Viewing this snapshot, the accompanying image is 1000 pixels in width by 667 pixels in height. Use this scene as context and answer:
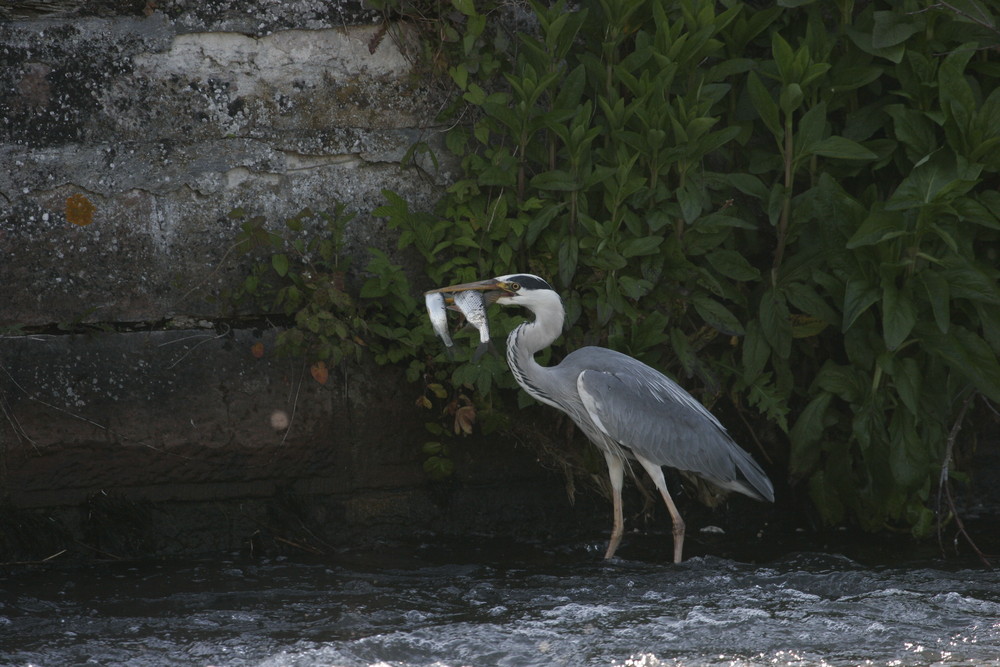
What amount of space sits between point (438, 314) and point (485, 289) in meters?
0.27

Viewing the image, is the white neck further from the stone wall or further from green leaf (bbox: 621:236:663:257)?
the stone wall

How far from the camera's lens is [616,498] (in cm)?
436

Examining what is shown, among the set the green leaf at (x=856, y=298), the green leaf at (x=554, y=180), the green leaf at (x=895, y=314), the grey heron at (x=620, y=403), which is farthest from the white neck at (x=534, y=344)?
the green leaf at (x=895, y=314)

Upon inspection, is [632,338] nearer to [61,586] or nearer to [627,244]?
[627,244]

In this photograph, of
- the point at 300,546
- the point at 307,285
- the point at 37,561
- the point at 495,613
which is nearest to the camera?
the point at 495,613

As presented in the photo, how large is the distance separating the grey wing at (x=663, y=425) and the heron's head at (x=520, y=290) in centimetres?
32

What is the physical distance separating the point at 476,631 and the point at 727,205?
78.0 inches

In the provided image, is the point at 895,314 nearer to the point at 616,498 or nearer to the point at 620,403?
the point at 620,403

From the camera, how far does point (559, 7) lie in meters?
4.02

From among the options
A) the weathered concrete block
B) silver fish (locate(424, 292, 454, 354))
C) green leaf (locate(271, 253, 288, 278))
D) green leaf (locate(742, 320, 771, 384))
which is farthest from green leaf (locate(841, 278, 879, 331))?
green leaf (locate(271, 253, 288, 278))

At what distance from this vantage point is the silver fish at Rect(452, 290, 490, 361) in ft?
12.9

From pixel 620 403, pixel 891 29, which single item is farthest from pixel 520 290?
pixel 891 29

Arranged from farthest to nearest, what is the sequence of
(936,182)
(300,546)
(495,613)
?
(300,546) < (936,182) < (495,613)

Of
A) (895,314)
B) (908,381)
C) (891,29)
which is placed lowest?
(908,381)
